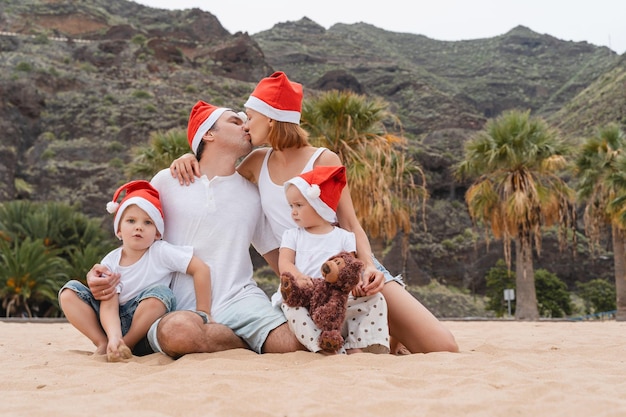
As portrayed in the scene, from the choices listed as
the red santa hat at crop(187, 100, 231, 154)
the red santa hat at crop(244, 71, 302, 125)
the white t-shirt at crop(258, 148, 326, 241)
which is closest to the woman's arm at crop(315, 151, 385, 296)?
the white t-shirt at crop(258, 148, 326, 241)

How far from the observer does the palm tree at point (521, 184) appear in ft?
59.1

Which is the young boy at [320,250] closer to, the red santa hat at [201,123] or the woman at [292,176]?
the woman at [292,176]

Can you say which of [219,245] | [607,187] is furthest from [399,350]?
[607,187]

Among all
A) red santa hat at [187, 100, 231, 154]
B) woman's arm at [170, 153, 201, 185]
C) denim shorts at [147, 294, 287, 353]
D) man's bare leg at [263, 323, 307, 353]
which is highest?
red santa hat at [187, 100, 231, 154]

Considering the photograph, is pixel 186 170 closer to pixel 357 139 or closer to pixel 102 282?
pixel 102 282

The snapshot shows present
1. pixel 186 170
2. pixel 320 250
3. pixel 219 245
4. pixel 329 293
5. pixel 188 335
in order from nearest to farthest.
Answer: pixel 329 293
pixel 188 335
pixel 320 250
pixel 219 245
pixel 186 170

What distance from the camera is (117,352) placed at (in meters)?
3.82

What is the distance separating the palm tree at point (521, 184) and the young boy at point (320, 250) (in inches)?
578

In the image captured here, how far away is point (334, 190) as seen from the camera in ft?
13.0

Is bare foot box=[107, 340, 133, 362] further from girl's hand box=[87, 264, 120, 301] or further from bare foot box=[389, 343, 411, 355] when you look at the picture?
bare foot box=[389, 343, 411, 355]

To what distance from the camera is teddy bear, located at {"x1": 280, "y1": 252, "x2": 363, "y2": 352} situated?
357cm

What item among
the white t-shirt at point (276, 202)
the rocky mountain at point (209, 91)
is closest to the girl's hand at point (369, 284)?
the white t-shirt at point (276, 202)

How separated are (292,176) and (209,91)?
174 ft

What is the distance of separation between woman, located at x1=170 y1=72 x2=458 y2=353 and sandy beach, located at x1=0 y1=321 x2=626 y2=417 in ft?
1.26
